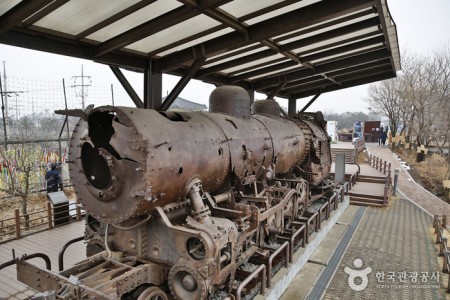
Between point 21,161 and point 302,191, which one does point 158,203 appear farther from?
point 21,161

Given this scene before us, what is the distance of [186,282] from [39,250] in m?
5.04

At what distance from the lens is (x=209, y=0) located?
17.7 ft

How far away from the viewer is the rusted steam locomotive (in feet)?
14.5

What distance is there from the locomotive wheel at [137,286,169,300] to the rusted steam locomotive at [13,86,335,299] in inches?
0.7

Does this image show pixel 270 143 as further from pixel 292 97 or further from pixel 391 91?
pixel 391 91

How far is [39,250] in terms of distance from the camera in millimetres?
7793

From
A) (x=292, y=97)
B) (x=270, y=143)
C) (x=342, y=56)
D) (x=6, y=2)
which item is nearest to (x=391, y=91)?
(x=292, y=97)

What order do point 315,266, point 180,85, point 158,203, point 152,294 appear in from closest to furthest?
point 152,294 → point 158,203 → point 180,85 → point 315,266

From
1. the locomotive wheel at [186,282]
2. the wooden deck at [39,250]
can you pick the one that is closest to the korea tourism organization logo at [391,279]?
the locomotive wheel at [186,282]

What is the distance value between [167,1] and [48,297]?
15.3 feet

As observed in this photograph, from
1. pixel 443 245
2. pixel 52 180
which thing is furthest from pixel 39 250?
pixel 443 245

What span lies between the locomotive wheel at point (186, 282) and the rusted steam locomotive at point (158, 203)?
0.05 ft

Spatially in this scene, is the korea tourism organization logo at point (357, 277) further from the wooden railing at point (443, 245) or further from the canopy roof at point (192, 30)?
the canopy roof at point (192, 30)

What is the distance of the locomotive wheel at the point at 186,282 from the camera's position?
177 inches
